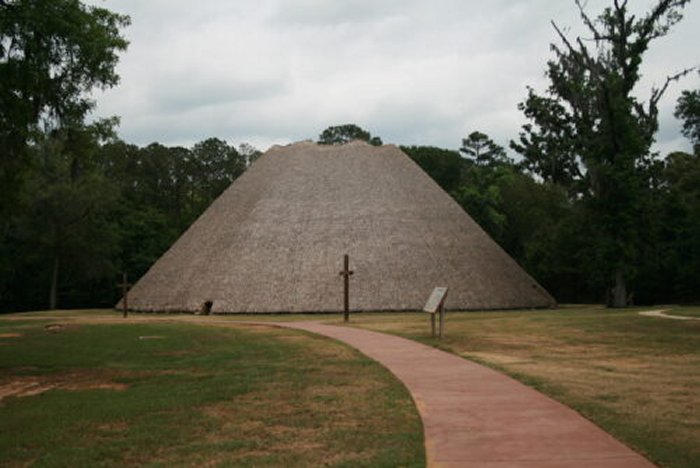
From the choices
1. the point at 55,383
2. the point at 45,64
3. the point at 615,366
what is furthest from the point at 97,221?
the point at 615,366

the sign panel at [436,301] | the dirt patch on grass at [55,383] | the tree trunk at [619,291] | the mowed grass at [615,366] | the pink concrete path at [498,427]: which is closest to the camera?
the pink concrete path at [498,427]

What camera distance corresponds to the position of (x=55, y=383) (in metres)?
14.0

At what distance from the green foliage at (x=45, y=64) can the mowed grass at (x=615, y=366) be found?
11.3m

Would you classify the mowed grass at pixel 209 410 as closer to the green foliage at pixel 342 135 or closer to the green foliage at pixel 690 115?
the green foliage at pixel 690 115

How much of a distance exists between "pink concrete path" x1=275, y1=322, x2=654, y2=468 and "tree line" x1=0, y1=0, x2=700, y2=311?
11.5 m

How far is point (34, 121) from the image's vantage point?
60.0ft

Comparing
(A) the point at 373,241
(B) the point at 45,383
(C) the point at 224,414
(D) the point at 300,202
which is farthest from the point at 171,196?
(C) the point at 224,414

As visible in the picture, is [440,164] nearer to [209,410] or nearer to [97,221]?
[97,221]

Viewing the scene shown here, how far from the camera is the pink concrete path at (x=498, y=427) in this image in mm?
6641

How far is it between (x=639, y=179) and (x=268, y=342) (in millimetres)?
26680

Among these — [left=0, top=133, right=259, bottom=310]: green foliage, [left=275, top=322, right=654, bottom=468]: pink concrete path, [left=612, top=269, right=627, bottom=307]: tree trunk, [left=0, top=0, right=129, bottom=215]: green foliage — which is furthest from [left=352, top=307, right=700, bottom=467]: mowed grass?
[left=0, top=133, right=259, bottom=310]: green foliage

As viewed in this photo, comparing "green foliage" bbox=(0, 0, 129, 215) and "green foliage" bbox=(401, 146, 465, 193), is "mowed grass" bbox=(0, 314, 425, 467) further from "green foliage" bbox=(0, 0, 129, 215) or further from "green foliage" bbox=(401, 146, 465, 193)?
"green foliage" bbox=(401, 146, 465, 193)

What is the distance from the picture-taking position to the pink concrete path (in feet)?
21.8

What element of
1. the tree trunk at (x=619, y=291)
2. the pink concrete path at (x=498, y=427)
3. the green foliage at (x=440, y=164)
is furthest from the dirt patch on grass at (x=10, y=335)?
the green foliage at (x=440, y=164)
